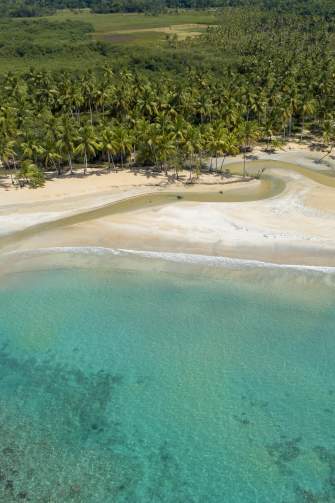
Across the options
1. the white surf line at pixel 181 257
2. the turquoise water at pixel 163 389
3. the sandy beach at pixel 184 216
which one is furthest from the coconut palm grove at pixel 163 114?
the turquoise water at pixel 163 389

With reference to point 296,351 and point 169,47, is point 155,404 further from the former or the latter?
point 169,47

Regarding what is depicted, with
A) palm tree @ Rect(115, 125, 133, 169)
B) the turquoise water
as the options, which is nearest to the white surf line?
the turquoise water

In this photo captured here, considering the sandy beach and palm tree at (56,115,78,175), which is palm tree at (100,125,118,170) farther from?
the sandy beach

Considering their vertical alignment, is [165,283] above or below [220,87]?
below

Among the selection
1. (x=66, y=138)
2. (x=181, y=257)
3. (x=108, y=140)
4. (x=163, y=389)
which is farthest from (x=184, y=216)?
(x=163, y=389)

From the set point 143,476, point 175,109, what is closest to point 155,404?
point 143,476

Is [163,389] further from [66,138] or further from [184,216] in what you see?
[66,138]

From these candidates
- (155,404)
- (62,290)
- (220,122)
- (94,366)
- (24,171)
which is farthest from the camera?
(220,122)
